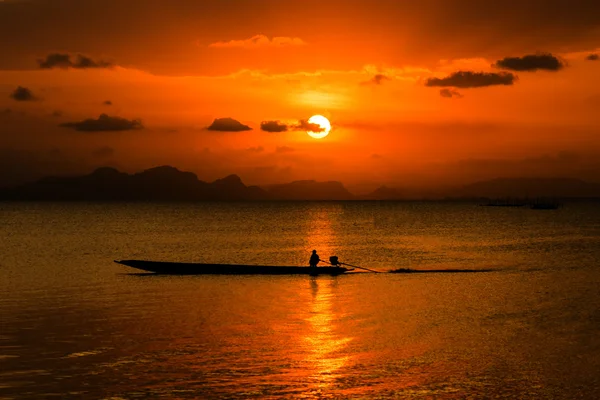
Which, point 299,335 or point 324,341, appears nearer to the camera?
point 324,341

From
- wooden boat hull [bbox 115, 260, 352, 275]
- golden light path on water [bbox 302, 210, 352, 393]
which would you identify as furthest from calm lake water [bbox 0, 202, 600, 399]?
wooden boat hull [bbox 115, 260, 352, 275]

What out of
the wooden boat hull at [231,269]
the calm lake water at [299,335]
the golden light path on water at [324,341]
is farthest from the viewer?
the wooden boat hull at [231,269]

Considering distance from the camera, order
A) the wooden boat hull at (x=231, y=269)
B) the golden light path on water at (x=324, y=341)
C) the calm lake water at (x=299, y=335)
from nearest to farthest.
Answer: the calm lake water at (x=299, y=335) < the golden light path on water at (x=324, y=341) < the wooden boat hull at (x=231, y=269)

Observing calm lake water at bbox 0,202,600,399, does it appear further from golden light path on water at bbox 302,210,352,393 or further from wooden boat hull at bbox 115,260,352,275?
wooden boat hull at bbox 115,260,352,275

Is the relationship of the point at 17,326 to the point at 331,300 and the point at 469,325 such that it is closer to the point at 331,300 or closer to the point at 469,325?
the point at 331,300

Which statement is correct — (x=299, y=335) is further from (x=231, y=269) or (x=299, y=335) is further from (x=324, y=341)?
(x=231, y=269)

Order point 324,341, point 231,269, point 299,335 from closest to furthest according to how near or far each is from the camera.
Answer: point 324,341
point 299,335
point 231,269

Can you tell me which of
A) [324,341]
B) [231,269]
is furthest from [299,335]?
[231,269]

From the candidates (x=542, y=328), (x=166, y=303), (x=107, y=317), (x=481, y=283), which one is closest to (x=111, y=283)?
(x=166, y=303)

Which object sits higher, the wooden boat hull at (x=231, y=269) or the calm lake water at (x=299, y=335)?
the wooden boat hull at (x=231, y=269)

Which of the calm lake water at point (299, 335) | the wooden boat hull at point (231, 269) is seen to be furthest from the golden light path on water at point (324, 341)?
the wooden boat hull at point (231, 269)

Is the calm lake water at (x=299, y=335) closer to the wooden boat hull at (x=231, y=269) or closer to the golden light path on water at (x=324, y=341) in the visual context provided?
the golden light path on water at (x=324, y=341)

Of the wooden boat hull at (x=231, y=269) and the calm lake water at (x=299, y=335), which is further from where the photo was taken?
the wooden boat hull at (x=231, y=269)

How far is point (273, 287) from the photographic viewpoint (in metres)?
44.2
